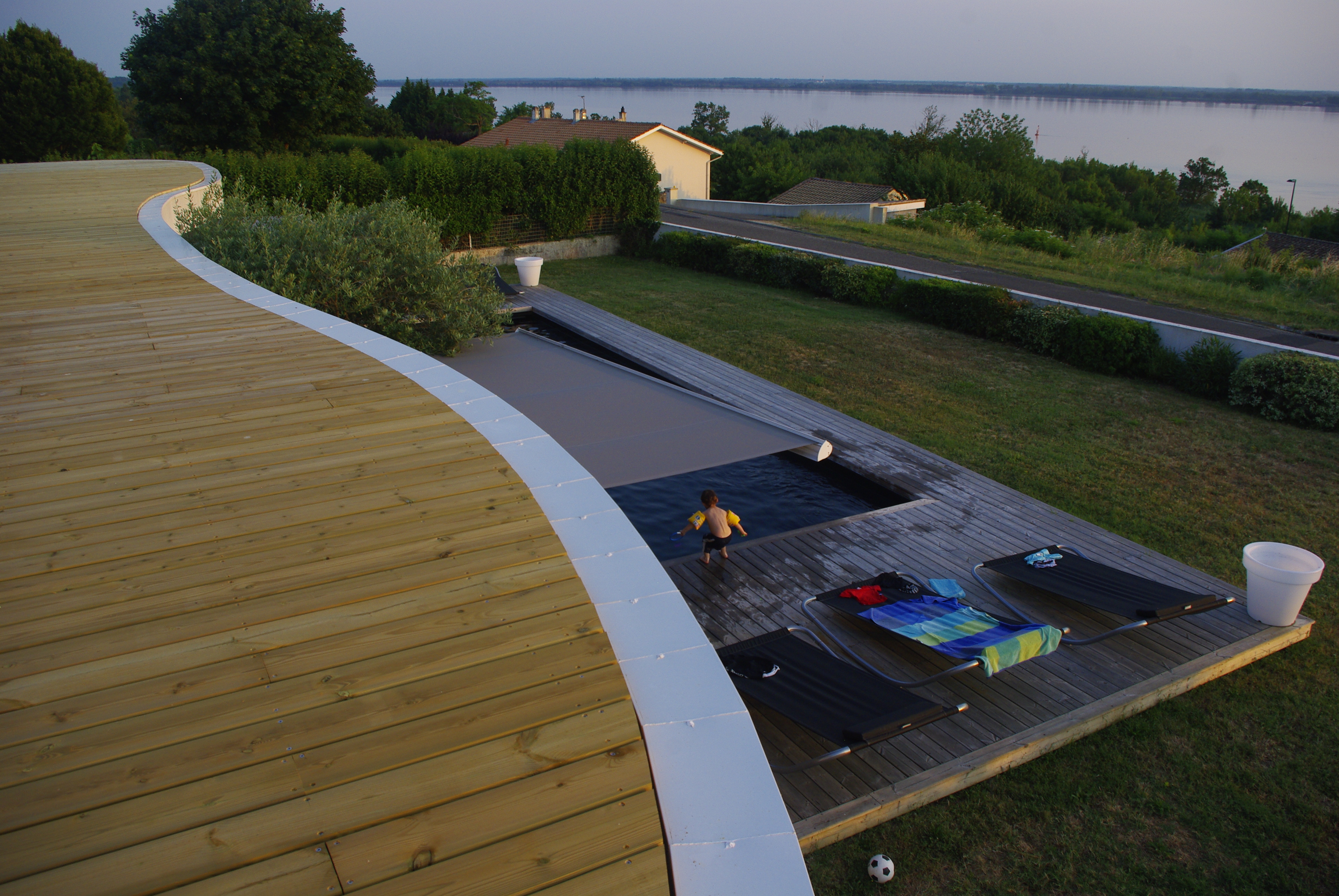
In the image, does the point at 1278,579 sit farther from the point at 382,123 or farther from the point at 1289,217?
the point at 1289,217

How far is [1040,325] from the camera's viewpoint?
13.9 meters

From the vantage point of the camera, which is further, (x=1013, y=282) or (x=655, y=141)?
(x=655, y=141)

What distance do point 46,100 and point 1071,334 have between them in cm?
3481

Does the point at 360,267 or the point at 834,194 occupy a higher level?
the point at 834,194

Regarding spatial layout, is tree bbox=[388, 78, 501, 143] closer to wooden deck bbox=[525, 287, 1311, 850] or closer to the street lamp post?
the street lamp post

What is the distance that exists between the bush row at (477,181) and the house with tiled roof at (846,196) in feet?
43.9

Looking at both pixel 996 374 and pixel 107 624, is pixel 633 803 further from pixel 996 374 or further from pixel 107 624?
pixel 996 374

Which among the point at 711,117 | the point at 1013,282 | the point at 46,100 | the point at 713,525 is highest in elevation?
the point at 711,117

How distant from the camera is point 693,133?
79188mm

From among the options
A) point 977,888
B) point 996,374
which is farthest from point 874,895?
point 996,374

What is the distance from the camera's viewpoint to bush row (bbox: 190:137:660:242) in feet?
63.6

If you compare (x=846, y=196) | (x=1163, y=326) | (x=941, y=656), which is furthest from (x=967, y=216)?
(x=941, y=656)

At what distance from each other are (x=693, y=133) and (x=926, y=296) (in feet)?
227

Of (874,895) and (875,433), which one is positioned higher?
(875,433)
